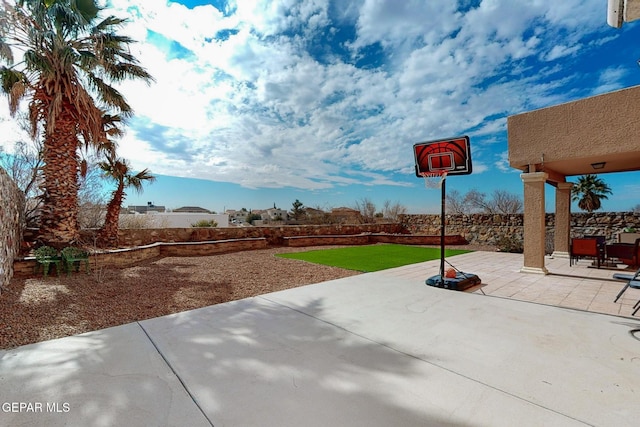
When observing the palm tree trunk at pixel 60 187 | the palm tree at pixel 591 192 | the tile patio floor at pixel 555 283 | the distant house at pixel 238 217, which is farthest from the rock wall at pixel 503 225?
the distant house at pixel 238 217

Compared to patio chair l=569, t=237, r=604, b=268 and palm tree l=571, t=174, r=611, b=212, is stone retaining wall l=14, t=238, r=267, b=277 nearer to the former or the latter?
patio chair l=569, t=237, r=604, b=268

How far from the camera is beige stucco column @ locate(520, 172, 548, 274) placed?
6.46 metres

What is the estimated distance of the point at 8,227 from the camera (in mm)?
5457

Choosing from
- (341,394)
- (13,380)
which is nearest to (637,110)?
(341,394)

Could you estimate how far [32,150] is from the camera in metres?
9.43

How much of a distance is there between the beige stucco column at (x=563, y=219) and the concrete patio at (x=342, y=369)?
19.2ft

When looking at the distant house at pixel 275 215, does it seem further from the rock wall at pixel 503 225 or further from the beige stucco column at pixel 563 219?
the beige stucco column at pixel 563 219

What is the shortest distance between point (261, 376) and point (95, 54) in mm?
8863

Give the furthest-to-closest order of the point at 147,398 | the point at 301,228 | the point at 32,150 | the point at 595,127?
1. the point at 301,228
2. the point at 32,150
3. the point at 595,127
4. the point at 147,398

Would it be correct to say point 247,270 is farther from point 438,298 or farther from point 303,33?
point 303,33

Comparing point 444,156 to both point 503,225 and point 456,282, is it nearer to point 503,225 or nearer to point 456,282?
point 456,282

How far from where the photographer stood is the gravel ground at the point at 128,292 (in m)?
3.60

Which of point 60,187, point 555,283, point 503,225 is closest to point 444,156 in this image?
point 555,283

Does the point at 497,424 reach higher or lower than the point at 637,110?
lower
